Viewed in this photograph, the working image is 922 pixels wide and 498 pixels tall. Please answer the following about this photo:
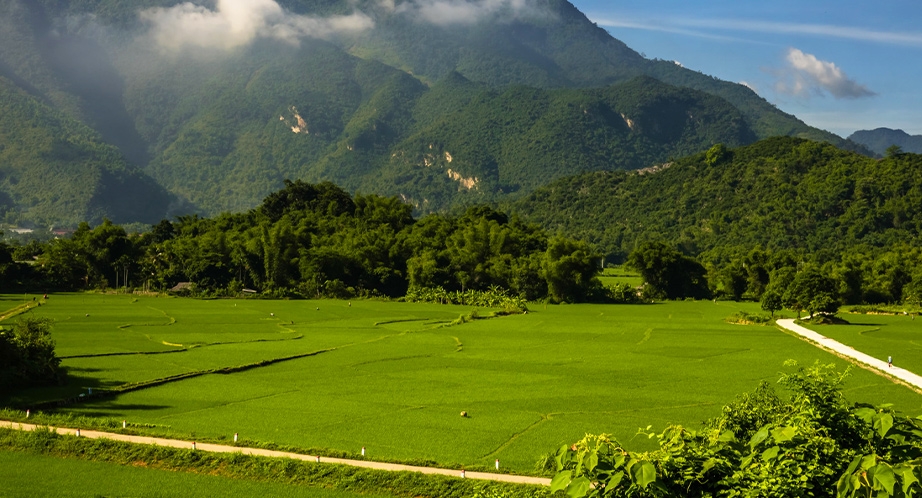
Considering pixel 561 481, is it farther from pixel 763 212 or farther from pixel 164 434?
pixel 763 212

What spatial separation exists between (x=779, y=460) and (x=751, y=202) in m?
110

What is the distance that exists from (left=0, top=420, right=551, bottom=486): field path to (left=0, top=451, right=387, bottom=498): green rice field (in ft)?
3.39

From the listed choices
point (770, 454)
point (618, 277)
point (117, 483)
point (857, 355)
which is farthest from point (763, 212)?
point (770, 454)

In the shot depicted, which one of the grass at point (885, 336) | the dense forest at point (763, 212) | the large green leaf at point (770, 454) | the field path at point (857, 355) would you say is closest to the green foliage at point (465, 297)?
the field path at point (857, 355)

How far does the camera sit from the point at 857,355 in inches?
1320

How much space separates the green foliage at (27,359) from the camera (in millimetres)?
24234

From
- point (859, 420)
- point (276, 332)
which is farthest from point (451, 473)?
point (276, 332)

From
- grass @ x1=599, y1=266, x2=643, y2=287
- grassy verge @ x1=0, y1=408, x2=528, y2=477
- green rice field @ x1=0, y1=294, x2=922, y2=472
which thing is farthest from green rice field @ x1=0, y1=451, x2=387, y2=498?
grass @ x1=599, y1=266, x2=643, y2=287

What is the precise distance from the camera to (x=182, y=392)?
83.0ft

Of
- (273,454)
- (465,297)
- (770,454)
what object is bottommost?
(273,454)

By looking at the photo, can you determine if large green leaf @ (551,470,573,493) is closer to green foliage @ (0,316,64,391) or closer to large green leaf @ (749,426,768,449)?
large green leaf @ (749,426,768,449)

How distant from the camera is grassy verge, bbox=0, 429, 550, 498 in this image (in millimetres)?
15695

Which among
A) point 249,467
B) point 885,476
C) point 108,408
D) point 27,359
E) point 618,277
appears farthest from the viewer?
point 618,277

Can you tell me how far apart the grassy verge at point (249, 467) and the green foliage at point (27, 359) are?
5.93 metres
